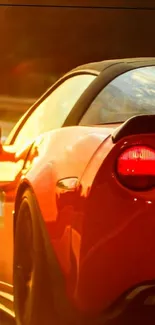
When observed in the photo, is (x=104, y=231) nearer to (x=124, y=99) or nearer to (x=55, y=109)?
(x=124, y=99)

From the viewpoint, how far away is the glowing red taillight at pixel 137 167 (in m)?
3.67

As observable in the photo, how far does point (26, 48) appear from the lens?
16.0 metres

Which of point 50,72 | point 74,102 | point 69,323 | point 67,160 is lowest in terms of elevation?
point 69,323

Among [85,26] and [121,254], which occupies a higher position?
[85,26]

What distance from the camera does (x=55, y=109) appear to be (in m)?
5.23

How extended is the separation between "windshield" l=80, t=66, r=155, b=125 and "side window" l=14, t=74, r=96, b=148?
0.77 ft

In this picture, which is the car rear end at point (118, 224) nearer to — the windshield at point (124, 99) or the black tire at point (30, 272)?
the black tire at point (30, 272)

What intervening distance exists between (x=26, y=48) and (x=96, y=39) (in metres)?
1.29

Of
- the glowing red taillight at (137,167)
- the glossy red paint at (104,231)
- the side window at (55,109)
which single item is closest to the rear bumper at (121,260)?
the glossy red paint at (104,231)

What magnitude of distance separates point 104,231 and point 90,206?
12cm

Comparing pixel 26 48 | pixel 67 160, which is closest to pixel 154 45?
→ pixel 26 48

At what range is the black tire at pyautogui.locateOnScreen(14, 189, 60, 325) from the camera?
13.5ft

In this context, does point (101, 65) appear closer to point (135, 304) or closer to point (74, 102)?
point (74, 102)

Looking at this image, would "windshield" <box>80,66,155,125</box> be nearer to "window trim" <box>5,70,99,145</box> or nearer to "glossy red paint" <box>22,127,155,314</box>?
"window trim" <box>5,70,99,145</box>
